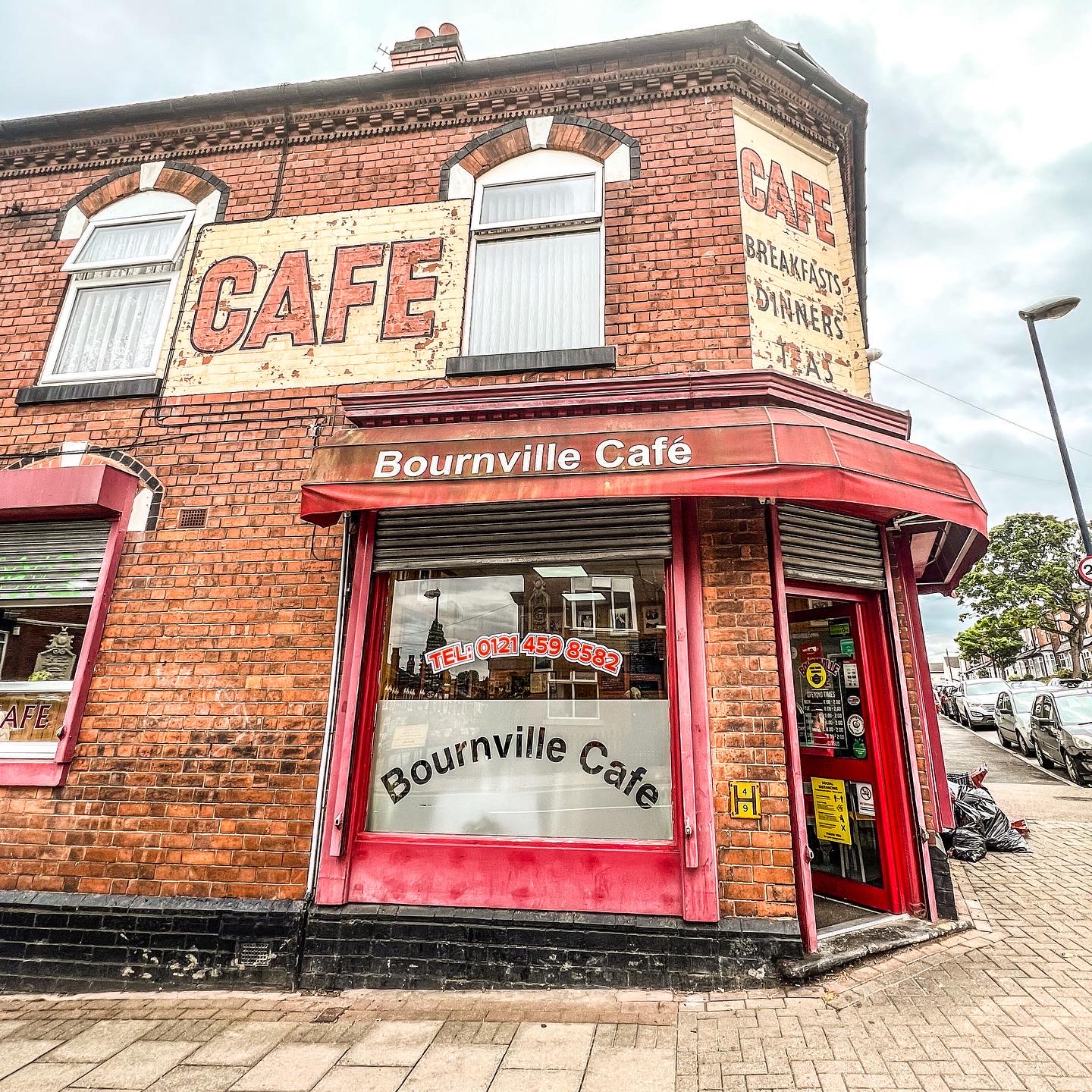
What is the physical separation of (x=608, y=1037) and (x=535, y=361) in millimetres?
4412

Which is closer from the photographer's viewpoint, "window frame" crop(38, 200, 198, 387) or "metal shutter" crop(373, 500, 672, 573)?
"metal shutter" crop(373, 500, 672, 573)

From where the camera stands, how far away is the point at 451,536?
4703mm

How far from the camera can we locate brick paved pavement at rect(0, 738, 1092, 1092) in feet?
9.90

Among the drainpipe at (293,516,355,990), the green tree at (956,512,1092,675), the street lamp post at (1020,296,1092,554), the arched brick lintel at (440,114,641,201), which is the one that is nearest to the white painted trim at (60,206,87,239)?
the arched brick lintel at (440,114,641,201)

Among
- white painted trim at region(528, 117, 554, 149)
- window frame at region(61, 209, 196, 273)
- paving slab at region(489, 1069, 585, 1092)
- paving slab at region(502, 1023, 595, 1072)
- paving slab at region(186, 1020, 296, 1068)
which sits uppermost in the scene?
white painted trim at region(528, 117, 554, 149)

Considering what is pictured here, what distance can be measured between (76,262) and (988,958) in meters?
9.48

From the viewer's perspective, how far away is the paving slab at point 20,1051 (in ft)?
10.9

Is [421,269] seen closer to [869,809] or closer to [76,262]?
[76,262]

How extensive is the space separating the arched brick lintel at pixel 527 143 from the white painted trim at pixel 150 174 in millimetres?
2921

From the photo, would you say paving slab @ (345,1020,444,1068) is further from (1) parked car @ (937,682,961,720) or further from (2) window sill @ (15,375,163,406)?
(1) parked car @ (937,682,961,720)

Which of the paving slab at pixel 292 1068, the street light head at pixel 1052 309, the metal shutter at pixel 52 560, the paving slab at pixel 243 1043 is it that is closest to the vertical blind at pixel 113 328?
the metal shutter at pixel 52 560

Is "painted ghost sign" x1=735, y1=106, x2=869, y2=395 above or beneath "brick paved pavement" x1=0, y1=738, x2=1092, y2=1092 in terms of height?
above

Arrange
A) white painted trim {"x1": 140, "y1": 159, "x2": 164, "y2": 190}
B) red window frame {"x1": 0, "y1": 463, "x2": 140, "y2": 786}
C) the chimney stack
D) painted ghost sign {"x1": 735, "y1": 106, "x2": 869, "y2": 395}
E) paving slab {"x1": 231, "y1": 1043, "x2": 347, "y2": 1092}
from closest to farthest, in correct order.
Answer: paving slab {"x1": 231, "y1": 1043, "x2": 347, "y2": 1092} < red window frame {"x1": 0, "y1": 463, "x2": 140, "y2": 786} < painted ghost sign {"x1": 735, "y1": 106, "x2": 869, "y2": 395} < white painted trim {"x1": 140, "y1": 159, "x2": 164, "y2": 190} < the chimney stack

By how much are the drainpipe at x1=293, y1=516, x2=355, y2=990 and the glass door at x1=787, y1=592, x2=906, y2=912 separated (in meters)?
3.43
